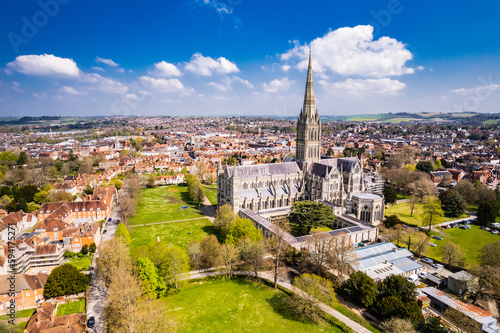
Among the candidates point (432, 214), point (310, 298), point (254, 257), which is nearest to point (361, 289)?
point (310, 298)

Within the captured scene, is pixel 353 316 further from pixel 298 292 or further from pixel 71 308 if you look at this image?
pixel 71 308

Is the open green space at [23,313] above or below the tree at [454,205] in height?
below

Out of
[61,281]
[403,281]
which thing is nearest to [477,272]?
[403,281]

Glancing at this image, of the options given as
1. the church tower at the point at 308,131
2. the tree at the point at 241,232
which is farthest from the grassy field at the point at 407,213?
the tree at the point at 241,232

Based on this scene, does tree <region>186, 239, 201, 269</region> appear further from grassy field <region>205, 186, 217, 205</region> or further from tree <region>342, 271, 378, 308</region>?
grassy field <region>205, 186, 217, 205</region>

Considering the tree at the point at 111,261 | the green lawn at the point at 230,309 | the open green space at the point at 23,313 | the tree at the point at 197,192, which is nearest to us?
the green lawn at the point at 230,309

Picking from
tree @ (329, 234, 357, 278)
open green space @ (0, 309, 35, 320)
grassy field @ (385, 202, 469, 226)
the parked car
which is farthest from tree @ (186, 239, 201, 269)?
grassy field @ (385, 202, 469, 226)

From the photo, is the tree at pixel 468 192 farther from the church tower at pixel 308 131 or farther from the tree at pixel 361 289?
the tree at pixel 361 289
